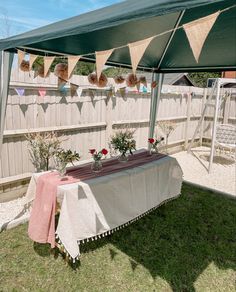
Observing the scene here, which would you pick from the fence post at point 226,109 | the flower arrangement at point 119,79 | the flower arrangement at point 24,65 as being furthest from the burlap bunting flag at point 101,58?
the fence post at point 226,109

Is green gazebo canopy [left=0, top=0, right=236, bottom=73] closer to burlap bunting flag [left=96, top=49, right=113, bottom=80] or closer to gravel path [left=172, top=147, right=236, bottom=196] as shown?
burlap bunting flag [left=96, top=49, right=113, bottom=80]

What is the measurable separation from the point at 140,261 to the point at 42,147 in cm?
217

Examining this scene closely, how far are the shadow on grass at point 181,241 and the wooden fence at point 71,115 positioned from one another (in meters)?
1.81

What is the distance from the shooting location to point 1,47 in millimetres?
2500

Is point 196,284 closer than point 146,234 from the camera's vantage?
Yes

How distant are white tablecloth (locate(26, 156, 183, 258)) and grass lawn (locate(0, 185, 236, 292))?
225 mm

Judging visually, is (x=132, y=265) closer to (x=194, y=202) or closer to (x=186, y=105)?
(x=194, y=202)

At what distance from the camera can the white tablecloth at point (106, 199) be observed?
2.42 m

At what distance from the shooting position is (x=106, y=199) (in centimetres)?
274

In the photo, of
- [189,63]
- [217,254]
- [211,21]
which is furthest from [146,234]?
[189,63]

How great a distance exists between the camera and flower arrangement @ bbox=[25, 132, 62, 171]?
381 cm

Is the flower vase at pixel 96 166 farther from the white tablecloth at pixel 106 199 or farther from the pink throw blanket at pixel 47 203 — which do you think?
the white tablecloth at pixel 106 199

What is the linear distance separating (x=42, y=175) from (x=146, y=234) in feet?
4.71

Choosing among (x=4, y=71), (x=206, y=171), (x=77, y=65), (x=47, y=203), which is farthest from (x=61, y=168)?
(x=77, y=65)
